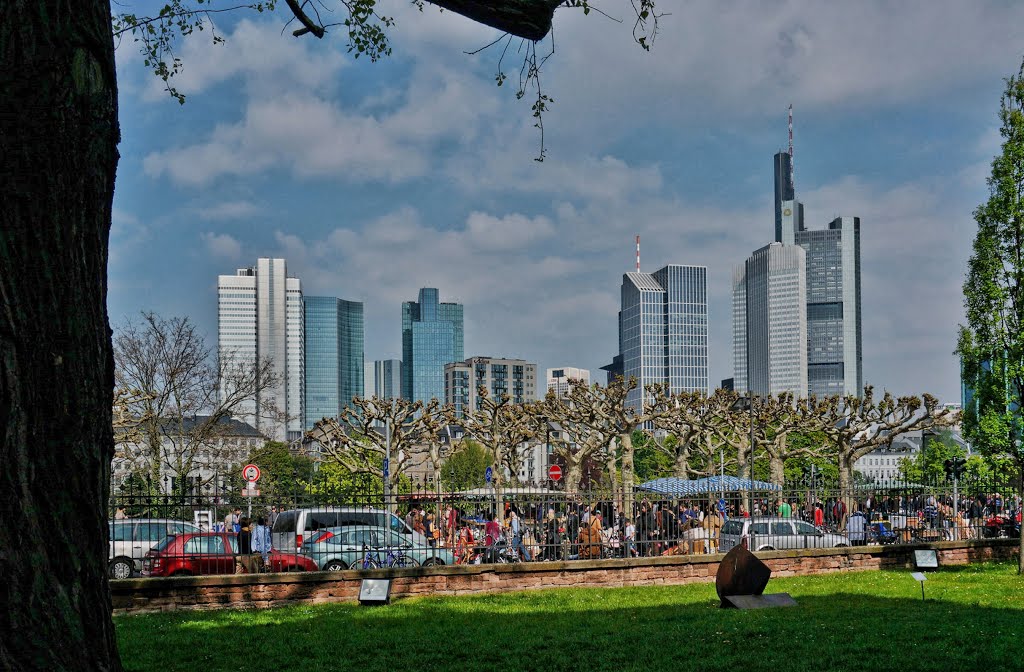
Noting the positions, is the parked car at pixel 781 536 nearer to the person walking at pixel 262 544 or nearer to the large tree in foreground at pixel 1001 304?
the large tree in foreground at pixel 1001 304

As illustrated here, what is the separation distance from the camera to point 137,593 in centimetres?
1448

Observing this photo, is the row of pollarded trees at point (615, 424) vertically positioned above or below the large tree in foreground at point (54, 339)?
below

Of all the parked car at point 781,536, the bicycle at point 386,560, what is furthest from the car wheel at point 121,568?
the parked car at point 781,536

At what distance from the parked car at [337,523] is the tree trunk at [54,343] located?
12.4m

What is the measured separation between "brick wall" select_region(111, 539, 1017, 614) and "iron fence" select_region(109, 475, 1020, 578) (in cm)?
49

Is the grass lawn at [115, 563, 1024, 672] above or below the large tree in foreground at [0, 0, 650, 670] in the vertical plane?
below

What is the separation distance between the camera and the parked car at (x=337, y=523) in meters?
16.6

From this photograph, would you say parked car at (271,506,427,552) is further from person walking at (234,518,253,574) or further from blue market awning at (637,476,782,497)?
blue market awning at (637,476,782,497)

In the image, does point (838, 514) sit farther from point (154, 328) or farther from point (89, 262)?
point (154, 328)

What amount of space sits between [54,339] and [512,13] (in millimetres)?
2805

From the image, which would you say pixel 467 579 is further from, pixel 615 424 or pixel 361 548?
pixel 615 424

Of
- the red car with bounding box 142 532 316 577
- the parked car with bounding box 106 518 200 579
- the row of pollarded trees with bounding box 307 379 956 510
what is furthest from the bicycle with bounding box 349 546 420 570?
the row of pollarded trees with bounding box 307 379 956 510

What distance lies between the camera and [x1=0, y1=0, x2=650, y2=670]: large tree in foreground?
3.72 metres

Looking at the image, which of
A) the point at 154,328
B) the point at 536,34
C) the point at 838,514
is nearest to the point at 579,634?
the point at 536,34
